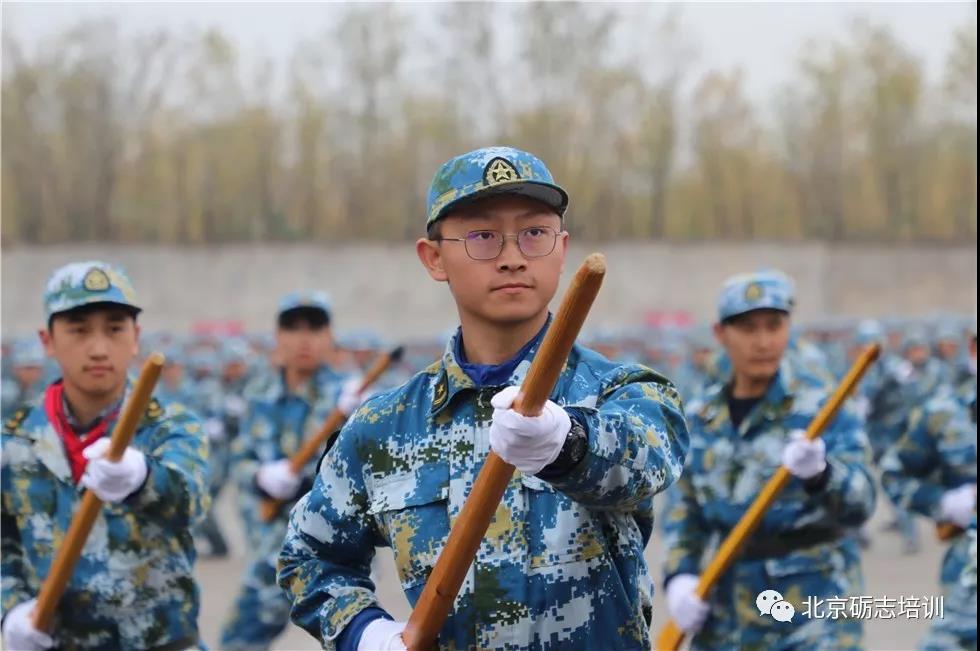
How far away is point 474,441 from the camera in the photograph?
3.30 m

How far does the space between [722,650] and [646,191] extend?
30.3 m

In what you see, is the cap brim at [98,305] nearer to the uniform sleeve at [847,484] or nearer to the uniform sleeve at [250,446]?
the uniform sleeve at [847,484]

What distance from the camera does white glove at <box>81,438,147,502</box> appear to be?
4.88 metres

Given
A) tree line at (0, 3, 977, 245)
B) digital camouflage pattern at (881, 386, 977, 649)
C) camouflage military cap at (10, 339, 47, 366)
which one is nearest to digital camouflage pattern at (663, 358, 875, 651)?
digital camouflage pattern at (881, 386, 977, 649)

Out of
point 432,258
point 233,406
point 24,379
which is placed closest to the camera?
point 432,258

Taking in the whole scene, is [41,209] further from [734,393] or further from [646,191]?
[734,393]

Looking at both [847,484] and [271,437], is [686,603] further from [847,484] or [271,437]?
[271,437]

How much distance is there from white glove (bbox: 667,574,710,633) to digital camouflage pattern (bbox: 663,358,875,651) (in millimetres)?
53

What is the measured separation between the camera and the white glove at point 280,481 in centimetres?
887

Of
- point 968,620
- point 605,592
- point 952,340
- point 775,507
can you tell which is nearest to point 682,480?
point 775,507

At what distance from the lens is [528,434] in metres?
2.79

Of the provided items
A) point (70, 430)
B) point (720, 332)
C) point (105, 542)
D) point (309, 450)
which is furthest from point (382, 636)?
point (309, 450)

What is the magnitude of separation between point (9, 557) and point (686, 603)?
257 centimetres

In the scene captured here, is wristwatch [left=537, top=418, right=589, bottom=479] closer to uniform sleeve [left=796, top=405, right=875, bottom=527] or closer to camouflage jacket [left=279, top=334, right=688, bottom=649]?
camouflage jacket [left=279, top=334, right=688, bottom=649]
